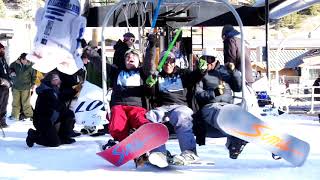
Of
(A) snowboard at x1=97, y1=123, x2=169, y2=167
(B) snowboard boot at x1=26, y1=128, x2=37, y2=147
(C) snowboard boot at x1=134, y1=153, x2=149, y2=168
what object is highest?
(A) snowboard at x1=97, y1=123, x2=169, y2=167

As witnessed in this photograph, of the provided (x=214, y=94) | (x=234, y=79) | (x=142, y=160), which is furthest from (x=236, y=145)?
(x=142, y=160)

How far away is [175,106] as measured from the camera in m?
5.04

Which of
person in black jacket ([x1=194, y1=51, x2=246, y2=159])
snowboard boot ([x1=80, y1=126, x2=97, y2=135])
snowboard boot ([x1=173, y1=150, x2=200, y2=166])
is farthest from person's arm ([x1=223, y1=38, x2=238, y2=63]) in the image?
snowboard boot ([x1=80, y1=126, x2=97, y2=135])

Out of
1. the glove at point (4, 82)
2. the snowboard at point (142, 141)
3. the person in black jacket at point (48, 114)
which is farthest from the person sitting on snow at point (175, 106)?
the glove at point (4, 82)

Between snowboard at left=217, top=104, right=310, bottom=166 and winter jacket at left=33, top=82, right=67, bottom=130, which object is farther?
winter jacket at left=33, top=82, right=67, bottom=130

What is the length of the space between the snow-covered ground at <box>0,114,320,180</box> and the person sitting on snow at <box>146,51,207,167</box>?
5.9 inches

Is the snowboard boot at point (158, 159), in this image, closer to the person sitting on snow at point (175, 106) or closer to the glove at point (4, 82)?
the person sitting on snow at point (175, 106)

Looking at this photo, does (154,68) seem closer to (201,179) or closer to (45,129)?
(201,179)

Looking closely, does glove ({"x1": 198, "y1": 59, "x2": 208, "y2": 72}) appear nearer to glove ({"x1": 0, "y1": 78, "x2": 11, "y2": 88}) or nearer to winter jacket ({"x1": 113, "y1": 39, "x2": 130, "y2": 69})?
winter jacket ({"x1": 113, "y1": 39, "x2": 130, "y2": 69})

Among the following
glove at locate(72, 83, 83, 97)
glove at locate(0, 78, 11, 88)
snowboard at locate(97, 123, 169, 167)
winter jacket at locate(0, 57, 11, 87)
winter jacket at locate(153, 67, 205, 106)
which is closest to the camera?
snowboard at locate(97, 123, 169, 167)

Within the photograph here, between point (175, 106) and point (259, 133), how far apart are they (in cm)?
78

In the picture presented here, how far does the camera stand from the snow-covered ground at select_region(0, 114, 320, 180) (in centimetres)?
460

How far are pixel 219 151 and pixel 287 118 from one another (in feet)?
14.0

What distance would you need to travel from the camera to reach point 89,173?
4.73 metres
